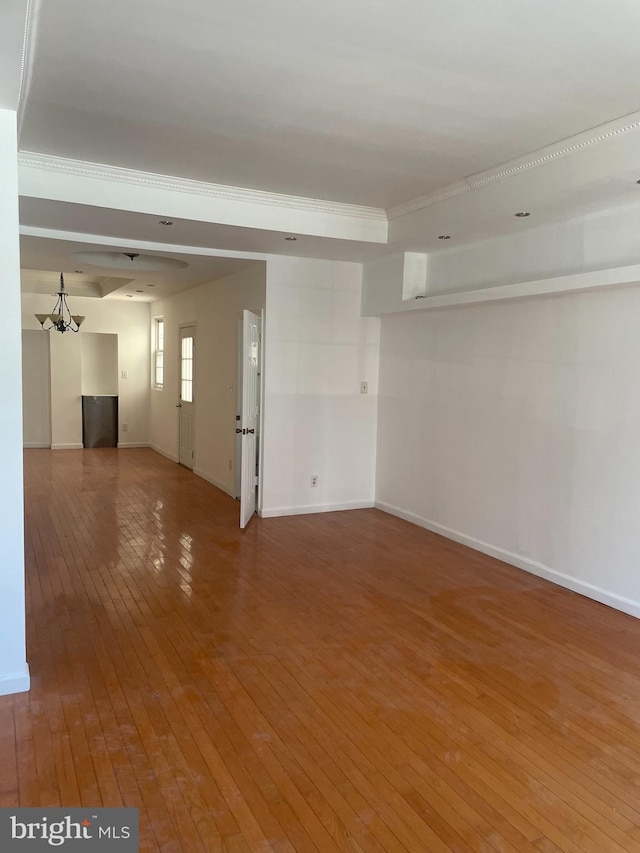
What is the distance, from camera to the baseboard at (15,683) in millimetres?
2748

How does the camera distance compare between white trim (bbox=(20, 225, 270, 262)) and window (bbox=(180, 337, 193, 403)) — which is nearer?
white trim (bbox=(20, 225, 270, 262))

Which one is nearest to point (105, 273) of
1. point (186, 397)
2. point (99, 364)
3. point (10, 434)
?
point (186, 397)

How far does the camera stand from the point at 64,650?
3201mm

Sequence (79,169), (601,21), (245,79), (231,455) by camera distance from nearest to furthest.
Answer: (601,21) < (245,79) < (79,169) < (231,455)

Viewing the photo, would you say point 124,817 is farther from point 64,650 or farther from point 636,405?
point 636,405

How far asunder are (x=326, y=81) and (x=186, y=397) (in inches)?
250

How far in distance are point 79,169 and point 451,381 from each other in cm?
338

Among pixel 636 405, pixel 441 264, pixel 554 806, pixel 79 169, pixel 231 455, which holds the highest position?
pixel 79 169

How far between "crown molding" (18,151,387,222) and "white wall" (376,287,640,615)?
1.33m

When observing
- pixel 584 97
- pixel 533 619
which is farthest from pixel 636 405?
pixel 584 97

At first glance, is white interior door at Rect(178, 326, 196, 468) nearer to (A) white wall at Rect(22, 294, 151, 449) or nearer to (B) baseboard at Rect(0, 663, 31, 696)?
(A) white wall at Rect(22, 294, 151, 449)

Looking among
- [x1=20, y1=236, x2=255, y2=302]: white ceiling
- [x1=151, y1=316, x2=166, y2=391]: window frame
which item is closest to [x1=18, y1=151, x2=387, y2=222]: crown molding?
[x1=20, y1=236, x2=255, y2=302]: white ceiling

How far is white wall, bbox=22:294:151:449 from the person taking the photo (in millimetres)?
10031

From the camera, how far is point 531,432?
459 cm
